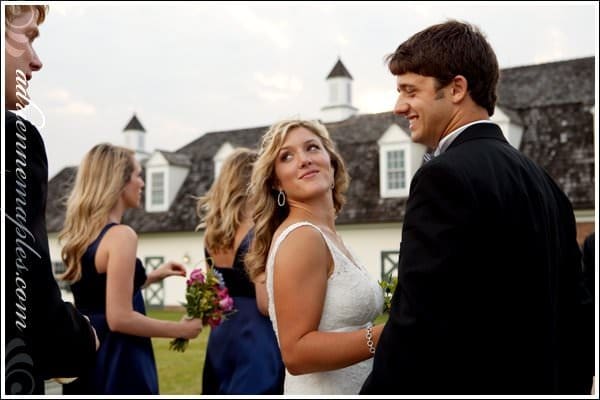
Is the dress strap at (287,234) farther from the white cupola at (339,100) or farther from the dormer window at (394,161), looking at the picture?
the white cupola at (339,100)

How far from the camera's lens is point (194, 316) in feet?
17.3

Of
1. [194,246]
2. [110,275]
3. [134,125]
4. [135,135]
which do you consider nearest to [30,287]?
[110,275]

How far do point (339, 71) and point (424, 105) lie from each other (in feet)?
104

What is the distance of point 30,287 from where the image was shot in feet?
7.54

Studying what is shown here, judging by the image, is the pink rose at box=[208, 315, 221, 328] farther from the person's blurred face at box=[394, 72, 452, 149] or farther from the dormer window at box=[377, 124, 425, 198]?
the dormer window at box=[377, 124, 425, 198]

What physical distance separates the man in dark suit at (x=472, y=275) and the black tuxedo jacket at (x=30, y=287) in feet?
3.31

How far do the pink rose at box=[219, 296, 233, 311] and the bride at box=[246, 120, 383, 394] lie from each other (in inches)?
55.6

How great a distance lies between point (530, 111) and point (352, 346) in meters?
25.2

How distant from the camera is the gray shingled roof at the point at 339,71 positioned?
3356cm

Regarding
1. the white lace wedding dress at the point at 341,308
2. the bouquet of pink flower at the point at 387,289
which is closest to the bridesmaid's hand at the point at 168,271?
the white lace wedding dress at the point at 341,308

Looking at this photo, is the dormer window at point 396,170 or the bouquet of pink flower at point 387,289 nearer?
the bouquet of pink flower at point 387,289

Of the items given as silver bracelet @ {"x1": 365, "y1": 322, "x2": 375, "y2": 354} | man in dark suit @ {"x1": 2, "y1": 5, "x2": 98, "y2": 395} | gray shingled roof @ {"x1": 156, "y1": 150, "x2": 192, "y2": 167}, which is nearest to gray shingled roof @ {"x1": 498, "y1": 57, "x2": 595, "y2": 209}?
gray shingled roof @ {"x1": 156, "y1": 150, "x2": 192, "y2": 167}

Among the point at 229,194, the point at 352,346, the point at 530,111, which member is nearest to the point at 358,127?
the point at 530,111

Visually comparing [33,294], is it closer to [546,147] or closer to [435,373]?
[435,373]
